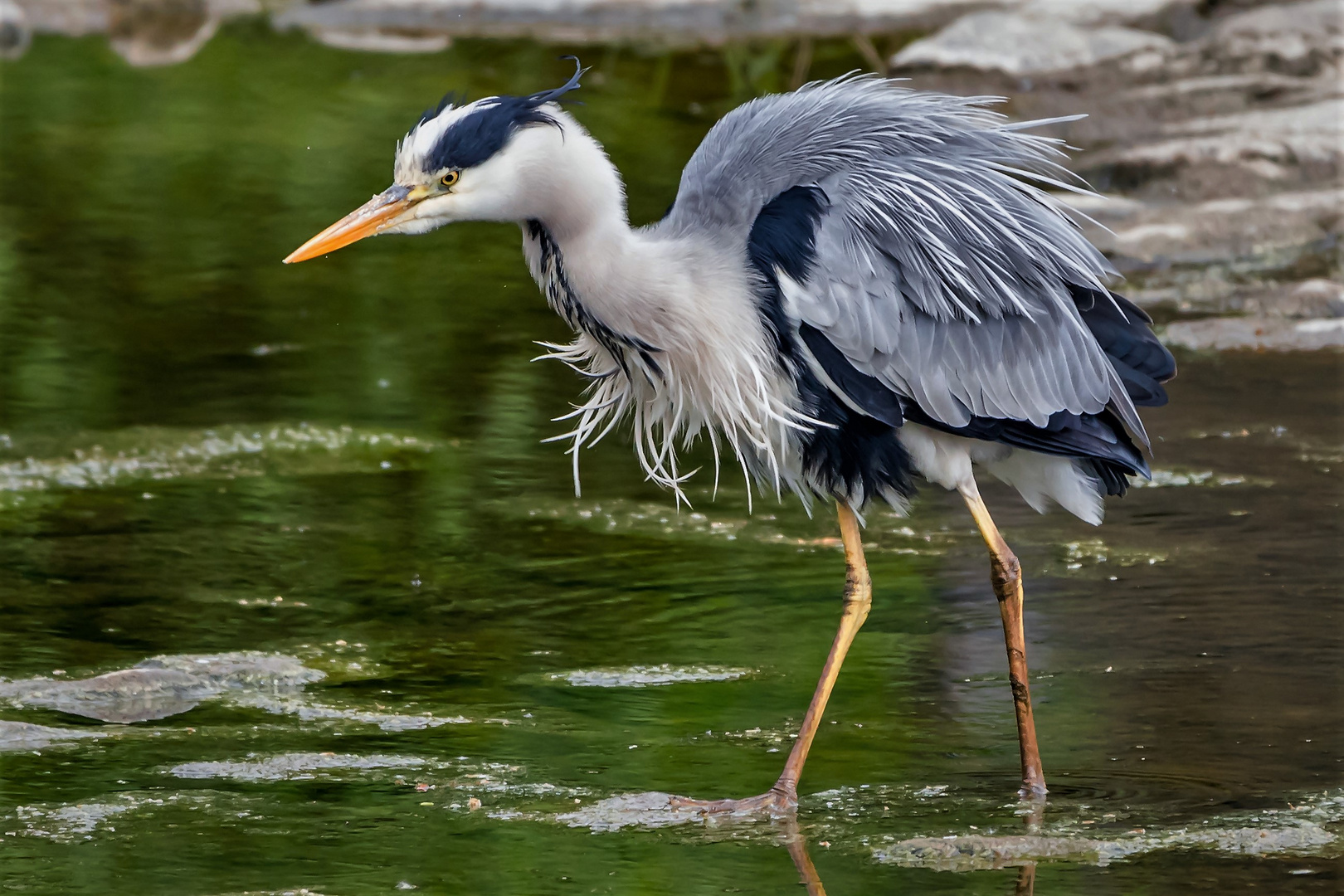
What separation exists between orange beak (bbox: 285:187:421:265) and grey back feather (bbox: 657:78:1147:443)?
667mm

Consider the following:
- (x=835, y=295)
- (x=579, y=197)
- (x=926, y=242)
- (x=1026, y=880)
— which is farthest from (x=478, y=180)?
(x=1026, y=880)

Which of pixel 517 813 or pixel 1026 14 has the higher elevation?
pixel 1026 14

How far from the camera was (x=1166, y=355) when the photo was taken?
5418 millimetres

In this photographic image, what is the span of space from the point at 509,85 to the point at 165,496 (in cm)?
853

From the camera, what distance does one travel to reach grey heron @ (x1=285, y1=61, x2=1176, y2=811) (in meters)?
4.74

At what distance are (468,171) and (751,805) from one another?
1.58m

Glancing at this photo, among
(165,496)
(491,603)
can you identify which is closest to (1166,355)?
(491,603)

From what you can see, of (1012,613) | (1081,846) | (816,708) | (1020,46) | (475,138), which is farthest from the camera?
(1020,46)

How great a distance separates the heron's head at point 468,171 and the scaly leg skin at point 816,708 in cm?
115

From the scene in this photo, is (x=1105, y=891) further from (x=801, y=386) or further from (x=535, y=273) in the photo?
(x=535, y=273)

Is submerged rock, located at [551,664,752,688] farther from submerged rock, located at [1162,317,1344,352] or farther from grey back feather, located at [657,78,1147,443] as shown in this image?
submerged rock, located at [1162,317,1344,352]

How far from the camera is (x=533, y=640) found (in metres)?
5.79

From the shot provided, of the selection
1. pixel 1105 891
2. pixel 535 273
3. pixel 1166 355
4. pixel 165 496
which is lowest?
pixel 1105 891

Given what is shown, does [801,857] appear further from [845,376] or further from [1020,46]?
[1020,46]
